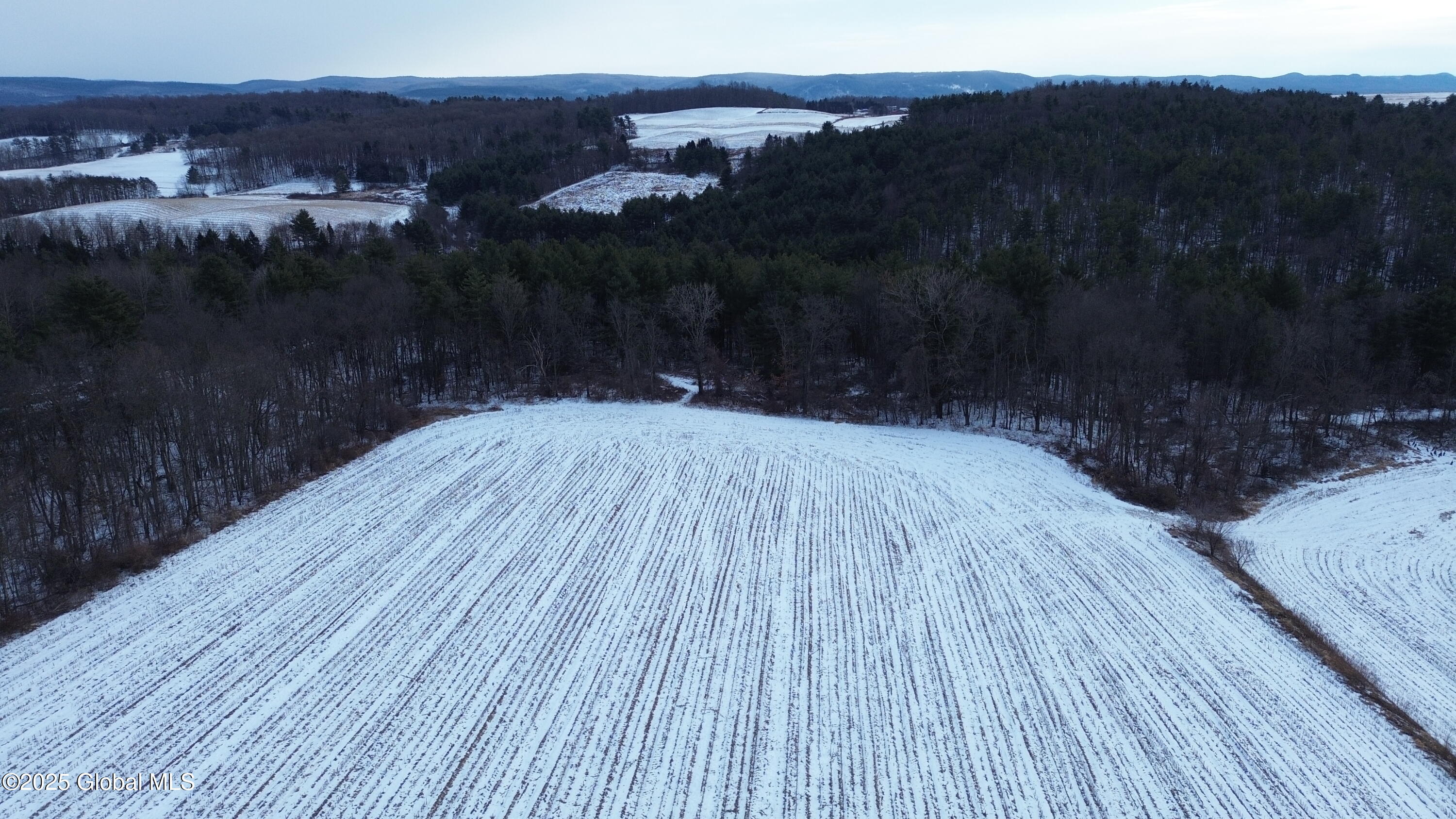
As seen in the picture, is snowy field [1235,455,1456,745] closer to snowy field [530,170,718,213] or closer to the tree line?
snowy field [530,170,718,213]

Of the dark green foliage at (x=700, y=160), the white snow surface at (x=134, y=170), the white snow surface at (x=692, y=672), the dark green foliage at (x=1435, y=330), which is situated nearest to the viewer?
the white snow surface at (x=692, y=672)

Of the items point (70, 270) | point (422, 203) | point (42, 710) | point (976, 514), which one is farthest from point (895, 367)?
point (422, 203)

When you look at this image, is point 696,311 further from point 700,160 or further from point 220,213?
point 220,213

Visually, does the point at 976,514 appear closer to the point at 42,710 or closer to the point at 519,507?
the point at 519,507

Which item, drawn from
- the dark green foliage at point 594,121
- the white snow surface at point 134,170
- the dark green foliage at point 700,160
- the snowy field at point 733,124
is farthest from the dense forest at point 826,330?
the dark green foliage at point 594,121

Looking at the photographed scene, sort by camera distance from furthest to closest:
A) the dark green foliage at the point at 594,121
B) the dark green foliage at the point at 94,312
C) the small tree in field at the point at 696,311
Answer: the dark green foliage at the point at 594,121, the small tree in field at the point at 696,311, the dark green foliage at the point at 94,312

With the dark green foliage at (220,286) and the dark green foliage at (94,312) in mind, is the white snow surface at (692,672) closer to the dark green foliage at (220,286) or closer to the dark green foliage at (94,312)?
the dark green foliage at (94,312)
